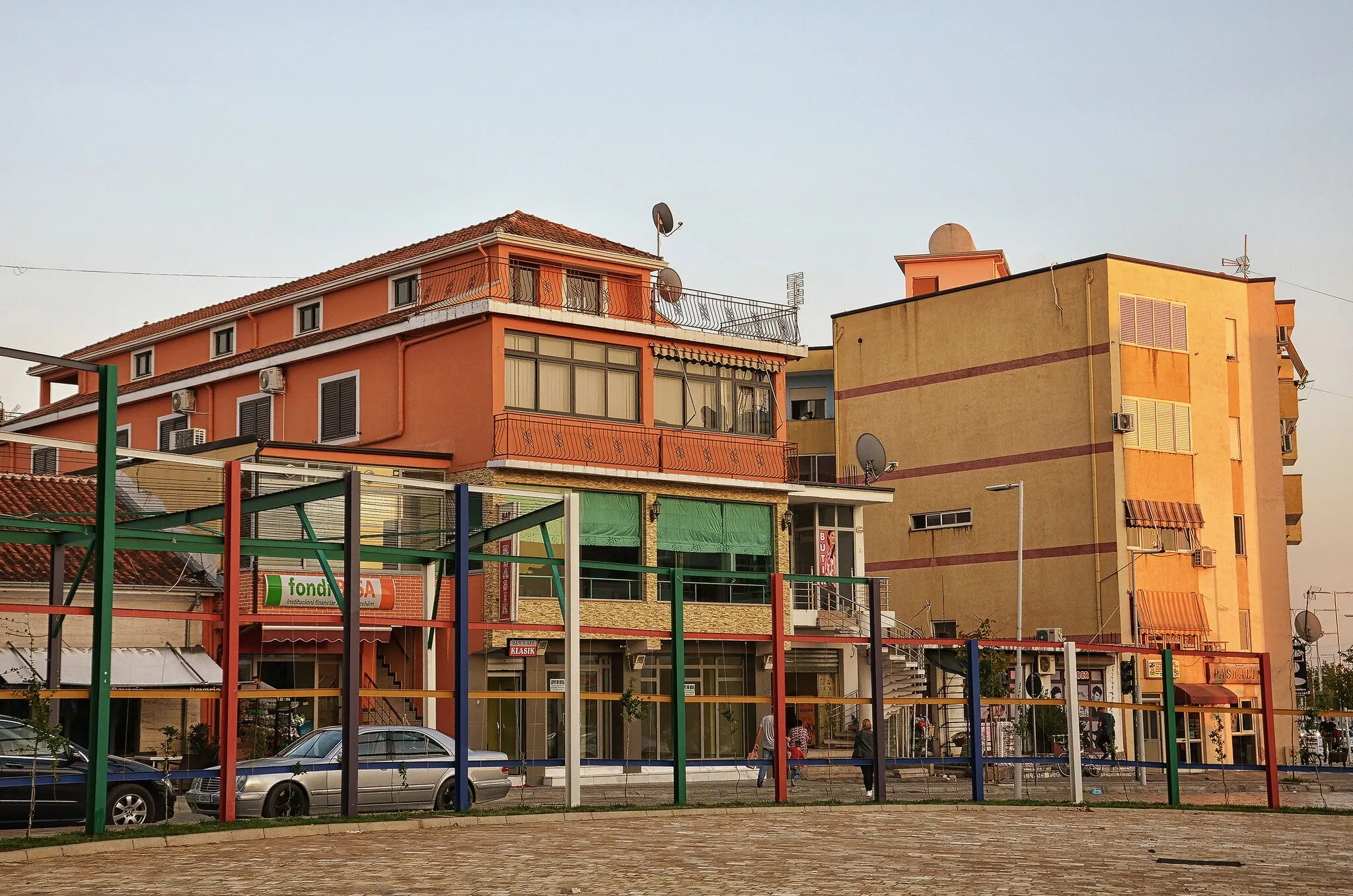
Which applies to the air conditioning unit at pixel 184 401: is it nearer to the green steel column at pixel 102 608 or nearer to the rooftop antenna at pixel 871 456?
the rooftop antenna at pixel 871 456

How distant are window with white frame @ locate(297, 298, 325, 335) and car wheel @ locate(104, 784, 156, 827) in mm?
24169

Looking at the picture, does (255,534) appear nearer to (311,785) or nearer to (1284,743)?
(311,785)

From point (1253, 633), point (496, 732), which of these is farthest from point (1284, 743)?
point (496, 732)

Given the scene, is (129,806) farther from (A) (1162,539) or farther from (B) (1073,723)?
(A) (1162,539)

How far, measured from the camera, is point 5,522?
57.4 feet

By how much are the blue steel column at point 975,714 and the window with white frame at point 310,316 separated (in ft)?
82.5

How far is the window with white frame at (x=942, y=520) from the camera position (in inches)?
2110

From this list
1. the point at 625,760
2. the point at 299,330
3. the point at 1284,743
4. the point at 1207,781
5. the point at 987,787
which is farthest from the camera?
the point at 1284,743

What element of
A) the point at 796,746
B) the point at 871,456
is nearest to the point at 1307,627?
the point at 871,456

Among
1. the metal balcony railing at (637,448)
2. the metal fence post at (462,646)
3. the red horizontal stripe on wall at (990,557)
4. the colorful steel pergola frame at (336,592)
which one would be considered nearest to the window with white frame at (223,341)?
the metal balcony railing at (637,448)

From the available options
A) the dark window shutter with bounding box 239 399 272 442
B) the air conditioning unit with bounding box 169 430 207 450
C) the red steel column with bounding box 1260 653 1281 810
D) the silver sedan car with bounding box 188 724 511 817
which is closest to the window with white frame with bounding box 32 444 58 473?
the air conditioning unit with bounding box 169 430 207 450

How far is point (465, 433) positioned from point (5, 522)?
21507 mm

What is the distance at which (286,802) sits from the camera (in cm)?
2348

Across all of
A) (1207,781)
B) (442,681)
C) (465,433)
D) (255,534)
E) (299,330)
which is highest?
(299,330)
